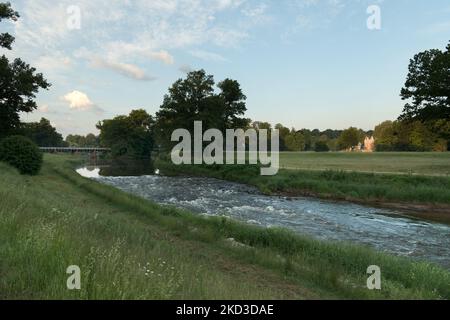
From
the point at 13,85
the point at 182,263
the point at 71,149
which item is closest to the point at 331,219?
the point at 182,263

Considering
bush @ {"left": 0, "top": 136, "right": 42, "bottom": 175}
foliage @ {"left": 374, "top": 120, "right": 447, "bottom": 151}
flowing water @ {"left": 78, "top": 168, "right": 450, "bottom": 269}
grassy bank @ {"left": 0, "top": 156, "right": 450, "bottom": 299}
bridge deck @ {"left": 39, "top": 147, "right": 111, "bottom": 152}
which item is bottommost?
flowing water @ {"left": 78, "top": 168, "right": 450, "bottom": 269}

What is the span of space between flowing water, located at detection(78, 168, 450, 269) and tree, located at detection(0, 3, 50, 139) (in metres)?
16.1

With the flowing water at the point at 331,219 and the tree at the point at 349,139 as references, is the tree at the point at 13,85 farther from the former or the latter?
the tree at the point at 349,139

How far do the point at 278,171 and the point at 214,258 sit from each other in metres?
33.3

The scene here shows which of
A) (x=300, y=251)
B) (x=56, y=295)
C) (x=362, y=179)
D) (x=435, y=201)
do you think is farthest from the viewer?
(x=362, y=179)

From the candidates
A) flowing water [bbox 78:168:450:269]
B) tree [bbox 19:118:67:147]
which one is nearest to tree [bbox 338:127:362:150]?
flowing water [bbox 78:168:450:269]

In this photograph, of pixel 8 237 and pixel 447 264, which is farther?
pixel 447 264

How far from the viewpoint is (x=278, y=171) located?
4325cm

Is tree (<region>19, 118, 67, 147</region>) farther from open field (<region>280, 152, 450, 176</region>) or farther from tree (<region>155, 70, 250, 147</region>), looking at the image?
open field (<region>280, 152, 450, 176</region>)

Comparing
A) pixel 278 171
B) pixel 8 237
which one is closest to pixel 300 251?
pixel 8 237

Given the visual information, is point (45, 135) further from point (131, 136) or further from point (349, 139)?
point (349, 139)

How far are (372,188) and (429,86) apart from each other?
1809cm

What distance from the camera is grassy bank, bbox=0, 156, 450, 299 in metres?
5.49
